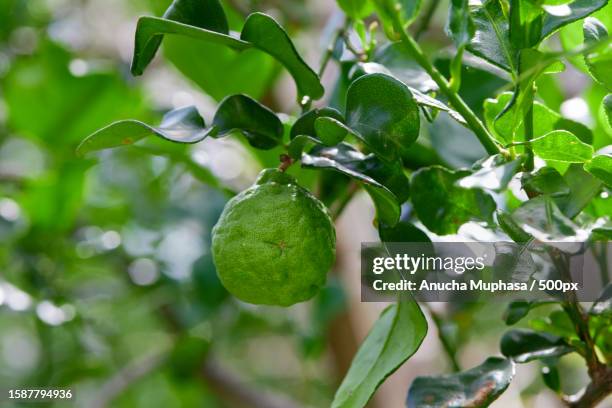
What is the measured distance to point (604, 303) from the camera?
2.07ft

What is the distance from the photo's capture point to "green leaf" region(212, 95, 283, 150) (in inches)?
24.3

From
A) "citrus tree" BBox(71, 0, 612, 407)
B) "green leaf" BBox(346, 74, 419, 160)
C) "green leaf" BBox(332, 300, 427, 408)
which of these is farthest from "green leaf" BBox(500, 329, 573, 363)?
"green leaf" BBox(346, 74, 419, 160)

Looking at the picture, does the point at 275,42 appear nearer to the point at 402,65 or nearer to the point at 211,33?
the point at 211,33

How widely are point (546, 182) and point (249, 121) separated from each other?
23 centimetres

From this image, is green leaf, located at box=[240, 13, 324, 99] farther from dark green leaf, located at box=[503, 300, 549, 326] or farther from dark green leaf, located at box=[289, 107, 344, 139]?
dark green leaf, located at box=[503, 300, 549, 326]

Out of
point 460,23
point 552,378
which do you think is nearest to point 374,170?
point 460,23

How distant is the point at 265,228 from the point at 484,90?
1.08 ft

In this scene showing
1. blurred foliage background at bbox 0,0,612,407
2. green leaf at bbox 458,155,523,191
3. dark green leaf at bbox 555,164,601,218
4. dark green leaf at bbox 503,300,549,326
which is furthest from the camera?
blurred foliage background at bbox 0,0,612,407

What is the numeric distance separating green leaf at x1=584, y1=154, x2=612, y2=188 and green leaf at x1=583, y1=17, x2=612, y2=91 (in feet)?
0.19

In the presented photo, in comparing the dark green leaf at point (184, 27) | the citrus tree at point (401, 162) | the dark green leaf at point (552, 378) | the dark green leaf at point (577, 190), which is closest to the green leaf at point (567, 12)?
the citrus tree at point (401, 162)

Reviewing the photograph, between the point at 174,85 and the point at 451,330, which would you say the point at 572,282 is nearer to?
the point at 451,330

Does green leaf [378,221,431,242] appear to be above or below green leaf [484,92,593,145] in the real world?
below

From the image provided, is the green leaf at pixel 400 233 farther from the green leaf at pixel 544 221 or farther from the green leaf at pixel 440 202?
the green leaf at pixel 544 221

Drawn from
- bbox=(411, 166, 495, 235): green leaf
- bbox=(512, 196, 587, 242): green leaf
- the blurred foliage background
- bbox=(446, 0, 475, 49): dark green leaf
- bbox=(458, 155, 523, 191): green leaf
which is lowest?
the blurred foliage background
